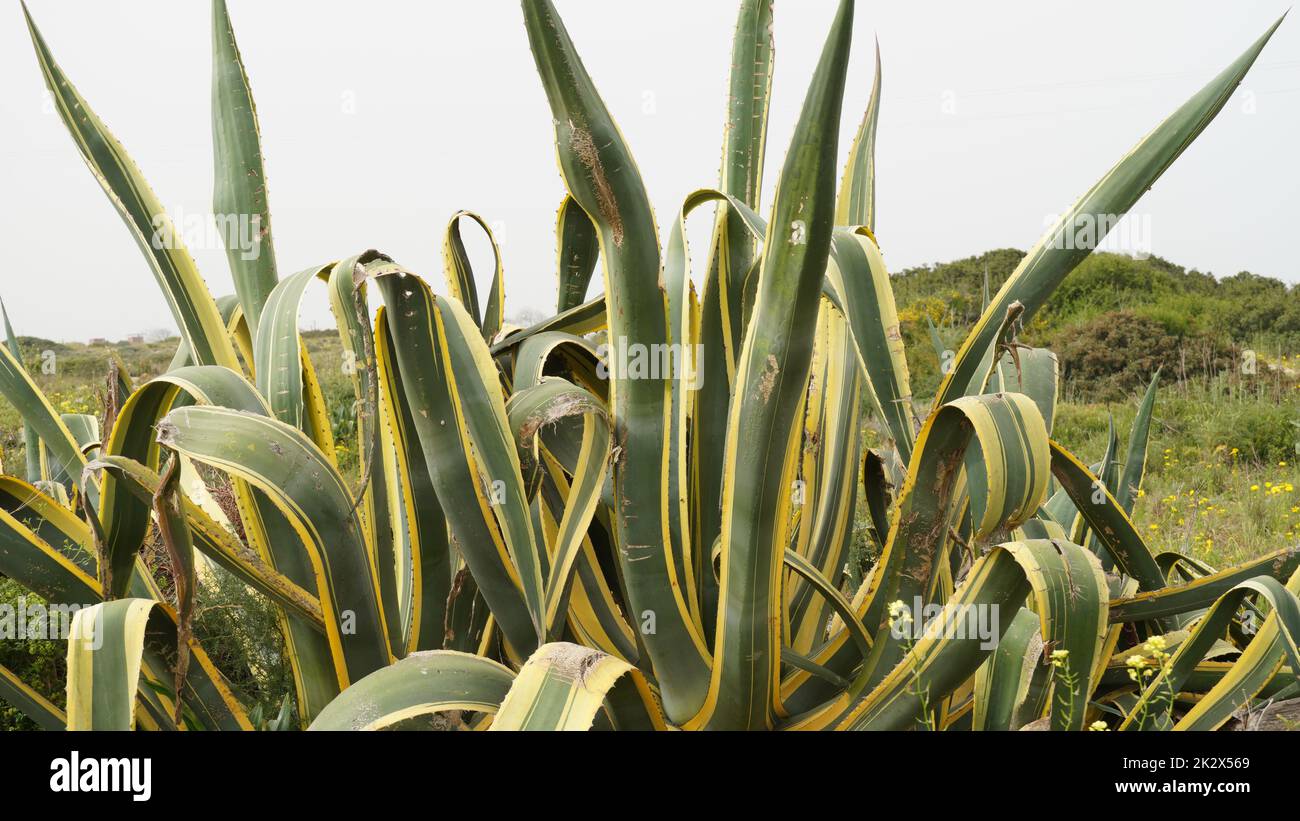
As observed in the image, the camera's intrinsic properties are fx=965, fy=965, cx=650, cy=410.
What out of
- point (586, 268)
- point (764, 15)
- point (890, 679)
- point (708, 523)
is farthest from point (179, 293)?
point (890, 679)

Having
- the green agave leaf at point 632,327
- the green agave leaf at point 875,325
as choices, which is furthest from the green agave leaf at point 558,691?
the green agave leaf at point 875,325

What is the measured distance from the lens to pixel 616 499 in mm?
1124

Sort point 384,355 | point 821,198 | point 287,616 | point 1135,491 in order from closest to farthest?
point 821,198 < point 384,355 < point 287,616 < point 1135,491

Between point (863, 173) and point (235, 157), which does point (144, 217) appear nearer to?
point (235, 157)

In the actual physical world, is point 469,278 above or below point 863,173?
below

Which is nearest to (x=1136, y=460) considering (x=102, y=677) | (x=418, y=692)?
(x=418, y=692)

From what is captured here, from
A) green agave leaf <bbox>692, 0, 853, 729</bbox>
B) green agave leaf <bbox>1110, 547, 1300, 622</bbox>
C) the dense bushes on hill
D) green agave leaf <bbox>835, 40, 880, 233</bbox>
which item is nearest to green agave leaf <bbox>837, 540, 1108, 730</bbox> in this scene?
green agave leaf <bbox>692, 0, 853, 729</bbox>

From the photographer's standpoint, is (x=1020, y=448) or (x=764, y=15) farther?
(x=764, y=15)

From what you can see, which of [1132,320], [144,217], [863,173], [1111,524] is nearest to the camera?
[144,217]

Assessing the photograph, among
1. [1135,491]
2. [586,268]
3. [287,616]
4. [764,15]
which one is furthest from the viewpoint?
[1135,491]

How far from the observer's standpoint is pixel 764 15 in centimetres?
147

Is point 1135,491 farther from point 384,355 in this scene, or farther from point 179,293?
point 179,293

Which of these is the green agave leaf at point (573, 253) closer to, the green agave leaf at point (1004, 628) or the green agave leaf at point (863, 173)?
the green agave leaf at point (863, 173)
